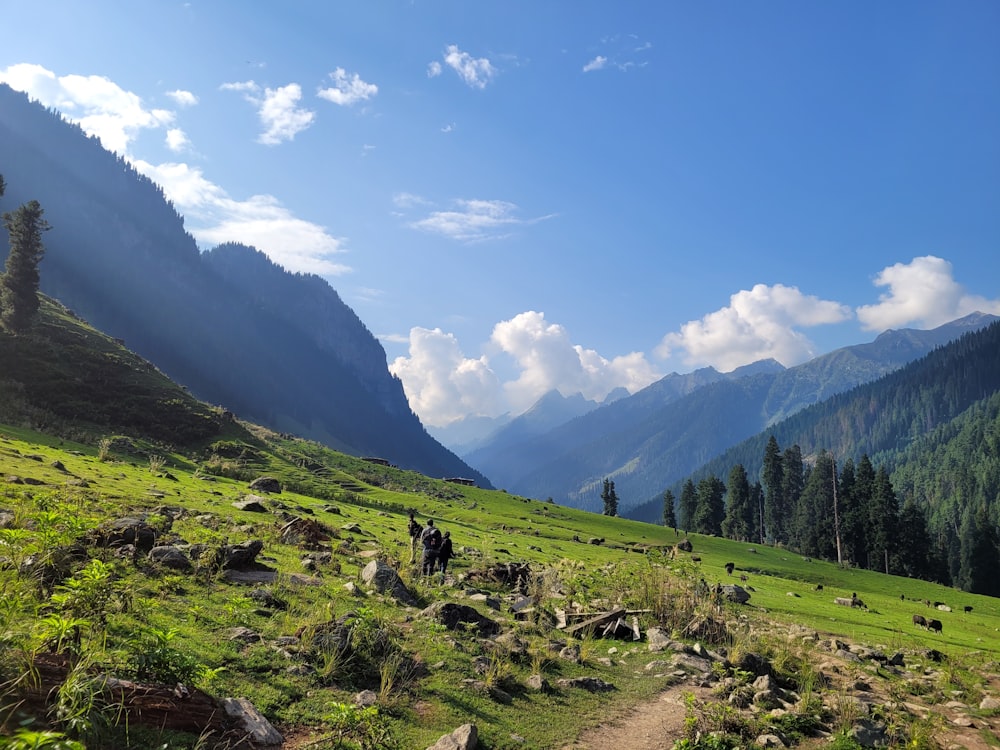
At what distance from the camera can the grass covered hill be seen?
23.7 ft

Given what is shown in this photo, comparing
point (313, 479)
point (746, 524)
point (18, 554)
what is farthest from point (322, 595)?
point (746, 524)

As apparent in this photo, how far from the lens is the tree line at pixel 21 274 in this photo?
57719mm

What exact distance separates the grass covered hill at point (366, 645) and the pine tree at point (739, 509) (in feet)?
295

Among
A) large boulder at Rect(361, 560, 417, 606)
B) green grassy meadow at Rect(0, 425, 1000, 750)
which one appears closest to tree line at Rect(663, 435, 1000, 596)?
green grassy meadow at Rect(0, 425, 1000, 750)

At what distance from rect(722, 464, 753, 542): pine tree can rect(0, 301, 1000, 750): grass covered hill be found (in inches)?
3544

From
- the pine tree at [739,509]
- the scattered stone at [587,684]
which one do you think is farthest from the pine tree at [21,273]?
the pine tree at [739,509]

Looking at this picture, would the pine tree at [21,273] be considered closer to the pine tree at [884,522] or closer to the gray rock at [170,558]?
the gray rock at [170,558]

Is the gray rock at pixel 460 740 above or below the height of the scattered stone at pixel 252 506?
below

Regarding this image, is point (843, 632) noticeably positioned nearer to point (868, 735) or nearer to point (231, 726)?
point (868, 735)

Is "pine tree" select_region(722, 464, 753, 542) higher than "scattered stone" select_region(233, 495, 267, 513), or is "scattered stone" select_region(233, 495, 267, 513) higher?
"scattered stone" select_region(233, 495, 267, 513)

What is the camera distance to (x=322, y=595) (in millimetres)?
14547

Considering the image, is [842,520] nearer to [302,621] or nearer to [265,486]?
[265,486]

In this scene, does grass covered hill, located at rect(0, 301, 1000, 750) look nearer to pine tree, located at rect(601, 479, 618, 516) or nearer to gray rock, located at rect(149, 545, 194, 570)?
gray rock, located at rect(149, 545, 194, 570)

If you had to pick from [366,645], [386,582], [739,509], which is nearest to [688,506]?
[739,509]
